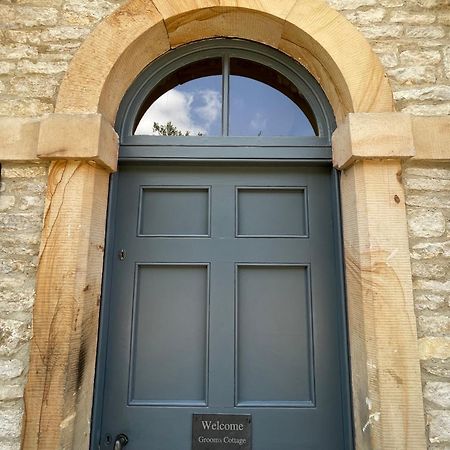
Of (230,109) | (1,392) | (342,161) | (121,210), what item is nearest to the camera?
(1,392)

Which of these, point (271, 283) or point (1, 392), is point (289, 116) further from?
point (1, 392)

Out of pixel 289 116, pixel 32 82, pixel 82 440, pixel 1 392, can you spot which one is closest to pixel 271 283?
pixel 289 116

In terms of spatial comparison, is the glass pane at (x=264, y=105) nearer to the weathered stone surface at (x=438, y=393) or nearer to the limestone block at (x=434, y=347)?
the limestone block at (x=434, y=347)

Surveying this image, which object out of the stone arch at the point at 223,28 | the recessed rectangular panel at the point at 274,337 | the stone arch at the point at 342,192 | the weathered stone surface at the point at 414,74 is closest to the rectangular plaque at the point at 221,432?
the recessed rectangular panel at the point at 274,337

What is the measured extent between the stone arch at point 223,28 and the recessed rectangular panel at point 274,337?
1.14m

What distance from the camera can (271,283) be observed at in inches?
93.1

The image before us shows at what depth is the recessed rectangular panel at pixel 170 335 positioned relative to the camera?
7.38 feet

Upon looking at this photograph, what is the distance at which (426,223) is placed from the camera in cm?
212

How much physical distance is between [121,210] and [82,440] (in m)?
1.34

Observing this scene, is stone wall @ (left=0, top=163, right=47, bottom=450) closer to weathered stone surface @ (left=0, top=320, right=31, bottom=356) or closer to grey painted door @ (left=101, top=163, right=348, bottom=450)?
weathered stone surface @ (left=0, top=320, right=31, bottom=356)

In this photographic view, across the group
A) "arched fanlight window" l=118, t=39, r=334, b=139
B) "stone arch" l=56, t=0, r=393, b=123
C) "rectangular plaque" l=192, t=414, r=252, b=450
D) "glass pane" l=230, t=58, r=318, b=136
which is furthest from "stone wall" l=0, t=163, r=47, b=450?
"glass pane" l=230, t=58, r=318, b=136

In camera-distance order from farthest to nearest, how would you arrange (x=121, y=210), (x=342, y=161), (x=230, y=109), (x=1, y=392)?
(x=230, y=109) < (x=121, y=210) < (x=342, y=161) < (x=1, y=392)

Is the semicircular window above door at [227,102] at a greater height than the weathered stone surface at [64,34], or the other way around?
the weathered stone surface at [64,34]

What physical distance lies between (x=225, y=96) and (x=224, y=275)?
1.26 meters
